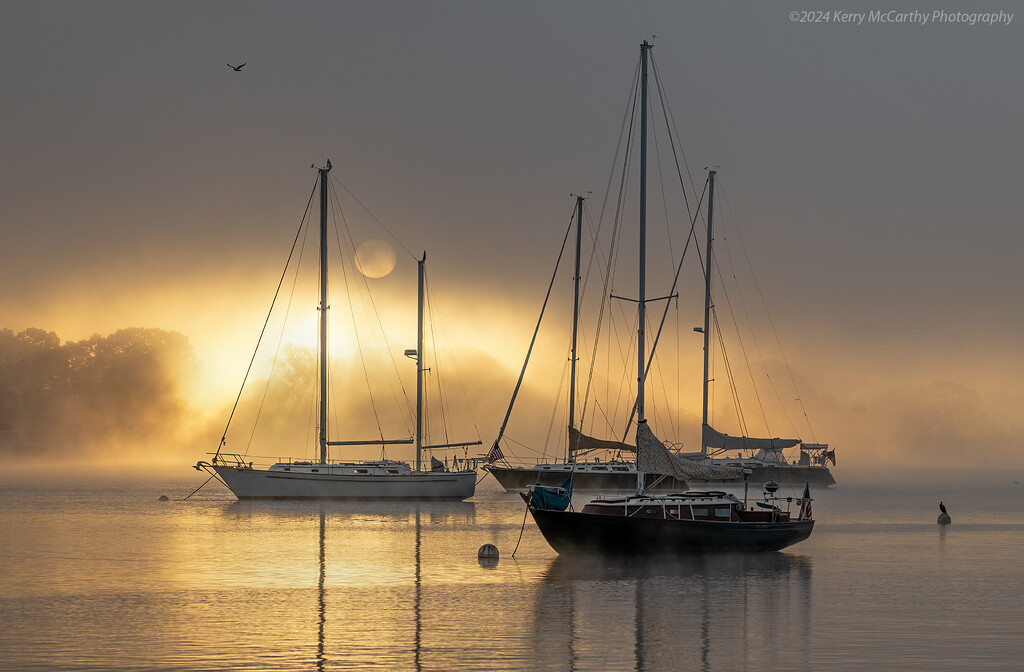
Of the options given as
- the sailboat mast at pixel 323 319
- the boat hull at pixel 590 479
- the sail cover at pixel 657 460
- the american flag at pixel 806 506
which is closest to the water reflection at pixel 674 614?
the american flag at pixel 806 506

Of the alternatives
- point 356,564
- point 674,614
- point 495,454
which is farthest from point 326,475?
point 674,614

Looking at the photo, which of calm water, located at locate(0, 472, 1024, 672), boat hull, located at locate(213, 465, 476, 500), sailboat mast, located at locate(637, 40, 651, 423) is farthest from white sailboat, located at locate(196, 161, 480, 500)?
sailboat mast, located at locate(637, 40, 651, 423)

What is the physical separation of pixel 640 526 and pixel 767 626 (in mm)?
13717

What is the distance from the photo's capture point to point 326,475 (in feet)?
293

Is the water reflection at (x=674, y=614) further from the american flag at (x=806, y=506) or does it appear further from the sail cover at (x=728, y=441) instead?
the sail cover at (x=728, y=441)

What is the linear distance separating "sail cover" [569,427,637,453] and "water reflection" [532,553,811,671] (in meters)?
55.4

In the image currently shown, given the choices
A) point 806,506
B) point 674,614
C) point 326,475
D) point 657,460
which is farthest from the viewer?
point 326,475

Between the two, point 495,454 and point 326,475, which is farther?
point 495,454

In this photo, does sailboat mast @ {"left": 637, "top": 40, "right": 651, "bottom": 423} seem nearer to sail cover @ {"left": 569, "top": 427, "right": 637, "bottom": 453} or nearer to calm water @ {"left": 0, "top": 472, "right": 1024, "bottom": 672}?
calm water @ {"left": 0, "top": 472, "right": 1024, "bottom": 672}

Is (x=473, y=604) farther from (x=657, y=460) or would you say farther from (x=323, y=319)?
(x=323, y=319)

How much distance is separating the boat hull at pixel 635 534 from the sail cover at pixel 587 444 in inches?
2222

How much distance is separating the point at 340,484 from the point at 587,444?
27.8m

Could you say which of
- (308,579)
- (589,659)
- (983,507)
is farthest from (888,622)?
(983,507)

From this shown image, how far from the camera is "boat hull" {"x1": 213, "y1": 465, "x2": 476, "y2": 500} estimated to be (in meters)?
89.9
